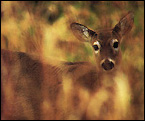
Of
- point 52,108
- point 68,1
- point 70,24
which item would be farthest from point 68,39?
point 52,108

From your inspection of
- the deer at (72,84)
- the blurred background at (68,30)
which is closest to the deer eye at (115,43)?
the deer at (72,84)

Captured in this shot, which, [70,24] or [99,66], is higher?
[70,24]

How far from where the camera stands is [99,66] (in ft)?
11.5

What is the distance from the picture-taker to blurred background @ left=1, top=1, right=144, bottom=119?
3.49 meters

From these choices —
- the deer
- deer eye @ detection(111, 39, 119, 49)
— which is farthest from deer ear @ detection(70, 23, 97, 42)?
deer eye @ detection(111, 39, 119, 49)

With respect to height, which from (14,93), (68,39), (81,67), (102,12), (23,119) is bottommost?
(23,119)

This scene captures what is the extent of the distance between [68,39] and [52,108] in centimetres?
63

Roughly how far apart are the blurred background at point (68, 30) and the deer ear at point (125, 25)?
86 mm

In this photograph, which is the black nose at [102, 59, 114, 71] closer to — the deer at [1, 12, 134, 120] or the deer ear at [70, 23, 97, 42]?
the deer at [1, 12, 134, 120]

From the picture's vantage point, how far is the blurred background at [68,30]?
11.5 feet

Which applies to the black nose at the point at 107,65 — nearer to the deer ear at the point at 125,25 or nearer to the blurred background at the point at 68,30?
the blurred background at the point at 68,30

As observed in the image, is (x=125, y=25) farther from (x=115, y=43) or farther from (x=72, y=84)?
(x=72, y=84)

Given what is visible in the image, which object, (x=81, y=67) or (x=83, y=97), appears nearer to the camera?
(x=83, y=97)

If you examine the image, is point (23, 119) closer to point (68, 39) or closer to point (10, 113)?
point (10, 113)
